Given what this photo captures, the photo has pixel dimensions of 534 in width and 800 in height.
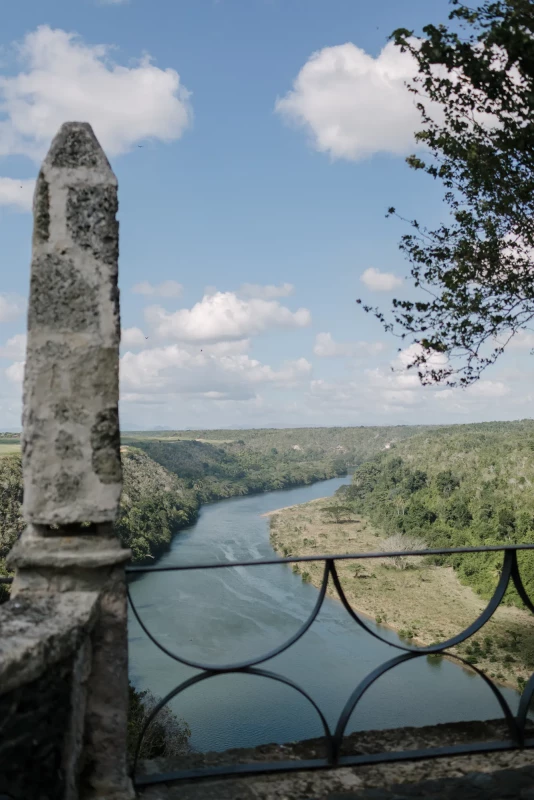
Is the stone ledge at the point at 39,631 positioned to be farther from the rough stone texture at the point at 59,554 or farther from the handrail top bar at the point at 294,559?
the handrail top bar at the point at 294,559

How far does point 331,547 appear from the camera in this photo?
33.2 meters

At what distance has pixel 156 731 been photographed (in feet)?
45.8

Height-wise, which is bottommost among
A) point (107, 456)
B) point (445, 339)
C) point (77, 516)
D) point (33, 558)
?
point (33, 558)

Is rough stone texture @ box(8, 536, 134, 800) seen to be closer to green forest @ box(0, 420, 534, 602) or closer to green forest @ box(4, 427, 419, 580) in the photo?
green forest @ box(0, 420, 534, 602)

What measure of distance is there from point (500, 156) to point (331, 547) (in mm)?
27928

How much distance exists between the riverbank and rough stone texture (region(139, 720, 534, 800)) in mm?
17316

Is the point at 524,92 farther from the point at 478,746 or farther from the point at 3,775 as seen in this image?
the point at 3,775

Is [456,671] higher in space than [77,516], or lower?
lower

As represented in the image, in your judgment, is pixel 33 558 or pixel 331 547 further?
pixel 331 547

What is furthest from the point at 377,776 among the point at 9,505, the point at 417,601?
the point at 417,601

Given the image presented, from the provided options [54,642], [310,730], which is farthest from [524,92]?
[310,730]

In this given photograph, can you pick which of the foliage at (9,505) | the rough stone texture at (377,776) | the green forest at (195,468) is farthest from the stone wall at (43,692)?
the foliage at (9,505)

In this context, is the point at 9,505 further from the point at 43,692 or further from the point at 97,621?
the point at 43,692

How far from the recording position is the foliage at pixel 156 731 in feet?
41.2
